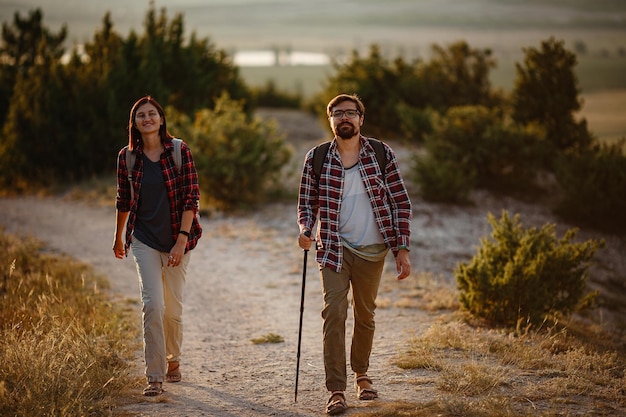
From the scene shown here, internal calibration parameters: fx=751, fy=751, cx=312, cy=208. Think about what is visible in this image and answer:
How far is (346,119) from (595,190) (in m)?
13.4

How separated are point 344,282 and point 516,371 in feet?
6.47

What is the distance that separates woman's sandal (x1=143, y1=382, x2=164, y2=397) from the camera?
592cm

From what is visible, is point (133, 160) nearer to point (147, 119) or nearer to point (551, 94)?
point (147, 119)

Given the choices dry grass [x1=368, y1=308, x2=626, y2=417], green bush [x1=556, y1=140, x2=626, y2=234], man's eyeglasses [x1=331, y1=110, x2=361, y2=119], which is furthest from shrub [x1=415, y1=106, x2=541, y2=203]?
man's eyeglasses [x1=331, y1=110, x2=361, y2=119]

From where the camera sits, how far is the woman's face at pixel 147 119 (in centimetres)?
593

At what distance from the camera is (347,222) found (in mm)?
5523

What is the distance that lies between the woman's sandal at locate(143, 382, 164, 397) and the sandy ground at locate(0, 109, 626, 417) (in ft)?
0.22

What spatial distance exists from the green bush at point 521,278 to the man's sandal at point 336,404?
335 centimetres

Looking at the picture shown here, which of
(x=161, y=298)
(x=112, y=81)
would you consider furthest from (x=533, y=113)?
(x=161, y=298)

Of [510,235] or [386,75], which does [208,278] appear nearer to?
[510,235]

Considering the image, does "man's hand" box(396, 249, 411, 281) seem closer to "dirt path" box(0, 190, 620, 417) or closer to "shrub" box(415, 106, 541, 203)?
"dirt path" box(0, 190, 620, 417)

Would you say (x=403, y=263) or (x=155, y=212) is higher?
(x=155, y=212)

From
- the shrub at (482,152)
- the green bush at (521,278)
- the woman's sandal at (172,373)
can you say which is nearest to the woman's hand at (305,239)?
the woman's sandal at (172,373)

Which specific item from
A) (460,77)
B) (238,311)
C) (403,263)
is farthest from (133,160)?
(460,77)
